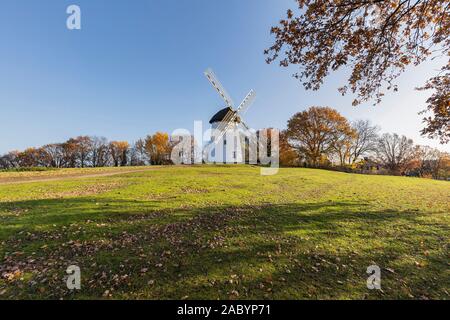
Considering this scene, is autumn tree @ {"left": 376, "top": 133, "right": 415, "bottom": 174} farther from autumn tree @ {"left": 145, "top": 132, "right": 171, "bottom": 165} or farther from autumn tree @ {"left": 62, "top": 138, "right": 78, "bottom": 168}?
autumn tree @ {"left": 62, "top": 138, "right": 78, "bottom": 168}

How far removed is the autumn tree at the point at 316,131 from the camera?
46.3m

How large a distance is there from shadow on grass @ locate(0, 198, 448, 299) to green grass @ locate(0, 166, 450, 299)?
0.02 m

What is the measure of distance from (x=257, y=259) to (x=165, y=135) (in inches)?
2625

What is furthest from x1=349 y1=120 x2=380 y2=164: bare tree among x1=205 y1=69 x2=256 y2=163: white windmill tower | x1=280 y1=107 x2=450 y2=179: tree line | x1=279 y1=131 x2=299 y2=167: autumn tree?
x1=205 y1=69 x2=256 y2=163: white windmill tower

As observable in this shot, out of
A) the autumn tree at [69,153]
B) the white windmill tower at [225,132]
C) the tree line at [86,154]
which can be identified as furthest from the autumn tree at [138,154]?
the white windmill tower at [225,132]

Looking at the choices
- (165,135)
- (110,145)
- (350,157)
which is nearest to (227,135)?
(165,135)

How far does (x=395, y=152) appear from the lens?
198 ft

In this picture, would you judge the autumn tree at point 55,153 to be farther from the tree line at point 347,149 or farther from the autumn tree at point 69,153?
the tree line at point 347,149

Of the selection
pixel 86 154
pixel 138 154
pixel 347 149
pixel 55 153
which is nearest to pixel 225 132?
pixel 347 149

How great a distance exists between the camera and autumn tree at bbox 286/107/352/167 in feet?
152
